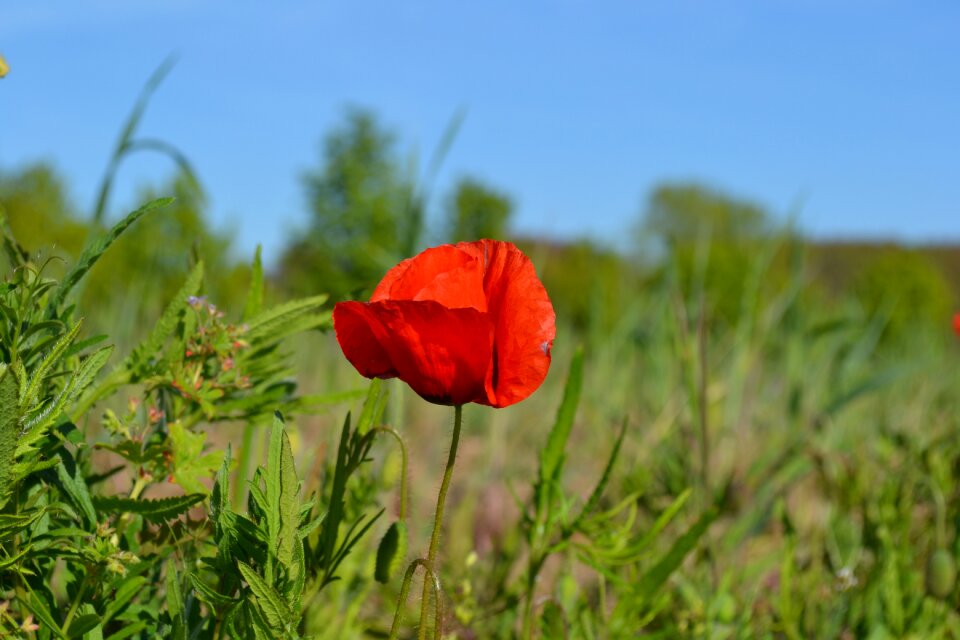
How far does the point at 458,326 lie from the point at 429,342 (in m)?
0.03

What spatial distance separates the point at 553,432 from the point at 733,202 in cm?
3892

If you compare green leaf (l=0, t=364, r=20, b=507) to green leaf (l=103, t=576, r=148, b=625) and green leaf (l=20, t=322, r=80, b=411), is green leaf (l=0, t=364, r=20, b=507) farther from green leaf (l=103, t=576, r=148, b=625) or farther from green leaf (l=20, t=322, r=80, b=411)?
green leaf (l=103, t=576, r=148, b=625)

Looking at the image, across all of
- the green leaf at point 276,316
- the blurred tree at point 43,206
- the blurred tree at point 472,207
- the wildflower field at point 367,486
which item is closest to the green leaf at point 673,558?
the wildflower field at point 367,486

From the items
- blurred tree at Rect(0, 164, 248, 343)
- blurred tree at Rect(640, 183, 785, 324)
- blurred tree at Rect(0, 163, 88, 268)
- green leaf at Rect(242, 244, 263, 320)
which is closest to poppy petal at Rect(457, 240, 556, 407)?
green leaf at Rect(242, 244, 263, 320)

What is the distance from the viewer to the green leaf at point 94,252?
773mm

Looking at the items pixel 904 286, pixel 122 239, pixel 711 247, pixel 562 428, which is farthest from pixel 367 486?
pixel 711 247

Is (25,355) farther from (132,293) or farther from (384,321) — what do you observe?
(132,293)

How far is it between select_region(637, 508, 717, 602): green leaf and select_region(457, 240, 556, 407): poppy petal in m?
0.42

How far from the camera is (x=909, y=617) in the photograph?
1578 millimetres

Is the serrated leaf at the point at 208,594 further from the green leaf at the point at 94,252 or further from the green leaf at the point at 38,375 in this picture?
the green leaf at the point at 94,252

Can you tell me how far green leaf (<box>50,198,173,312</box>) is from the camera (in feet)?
2.54

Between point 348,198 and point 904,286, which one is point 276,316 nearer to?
point 904,286

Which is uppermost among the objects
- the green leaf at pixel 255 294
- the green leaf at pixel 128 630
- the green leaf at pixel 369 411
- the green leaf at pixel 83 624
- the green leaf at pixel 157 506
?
the green leaf at pixel 255 294

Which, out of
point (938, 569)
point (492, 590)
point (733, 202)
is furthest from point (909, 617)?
point (733, 202)
